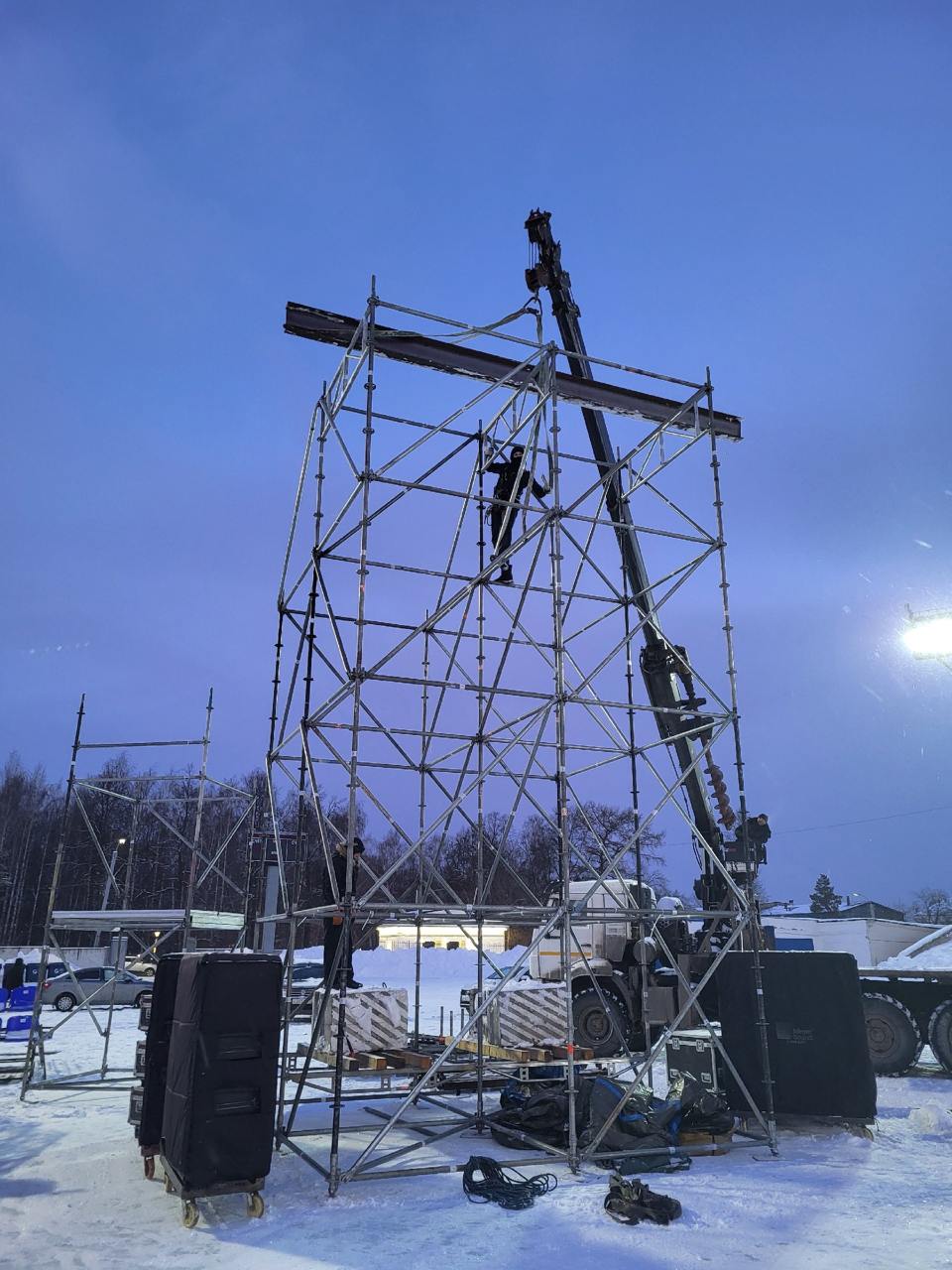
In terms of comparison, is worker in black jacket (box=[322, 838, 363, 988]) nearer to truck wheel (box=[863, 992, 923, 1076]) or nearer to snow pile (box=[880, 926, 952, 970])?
truck wheel (box=[863, 992, 923, 1076])

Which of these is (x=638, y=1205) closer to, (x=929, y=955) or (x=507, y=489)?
(x=507, y=489)

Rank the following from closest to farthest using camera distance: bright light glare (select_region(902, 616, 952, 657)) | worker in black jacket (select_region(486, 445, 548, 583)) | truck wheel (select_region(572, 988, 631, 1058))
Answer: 1. worker in black jacket (select_region(486, 445, 548, 583))
2. truck wheel (select_region(572, 988, 631, 1058))
3. bright light glare (select_region(902, 616, 952, 657))

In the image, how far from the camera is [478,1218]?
6.49 metres

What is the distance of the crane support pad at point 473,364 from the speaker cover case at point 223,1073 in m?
6.89

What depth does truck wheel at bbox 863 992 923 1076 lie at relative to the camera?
1370 cm

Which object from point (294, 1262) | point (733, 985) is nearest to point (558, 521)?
point (733, 985)

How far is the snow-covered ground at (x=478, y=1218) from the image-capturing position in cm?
568

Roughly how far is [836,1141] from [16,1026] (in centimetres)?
1878

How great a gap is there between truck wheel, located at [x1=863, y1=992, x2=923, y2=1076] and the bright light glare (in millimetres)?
15702

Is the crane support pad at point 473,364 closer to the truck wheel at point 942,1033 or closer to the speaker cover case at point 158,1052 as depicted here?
the speaker cover case at point 158,1052

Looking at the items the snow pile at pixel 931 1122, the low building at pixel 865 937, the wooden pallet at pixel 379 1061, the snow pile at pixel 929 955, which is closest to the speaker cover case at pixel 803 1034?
the snow pile at pixel 931 1122

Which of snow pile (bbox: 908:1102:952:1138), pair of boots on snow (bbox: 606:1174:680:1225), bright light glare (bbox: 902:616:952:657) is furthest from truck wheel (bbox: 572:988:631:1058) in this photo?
bright light glare (bbox: 902:616:952:657)

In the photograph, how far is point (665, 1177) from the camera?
25.2 ft

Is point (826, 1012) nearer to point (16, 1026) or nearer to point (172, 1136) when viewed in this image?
point (172, 1136)
